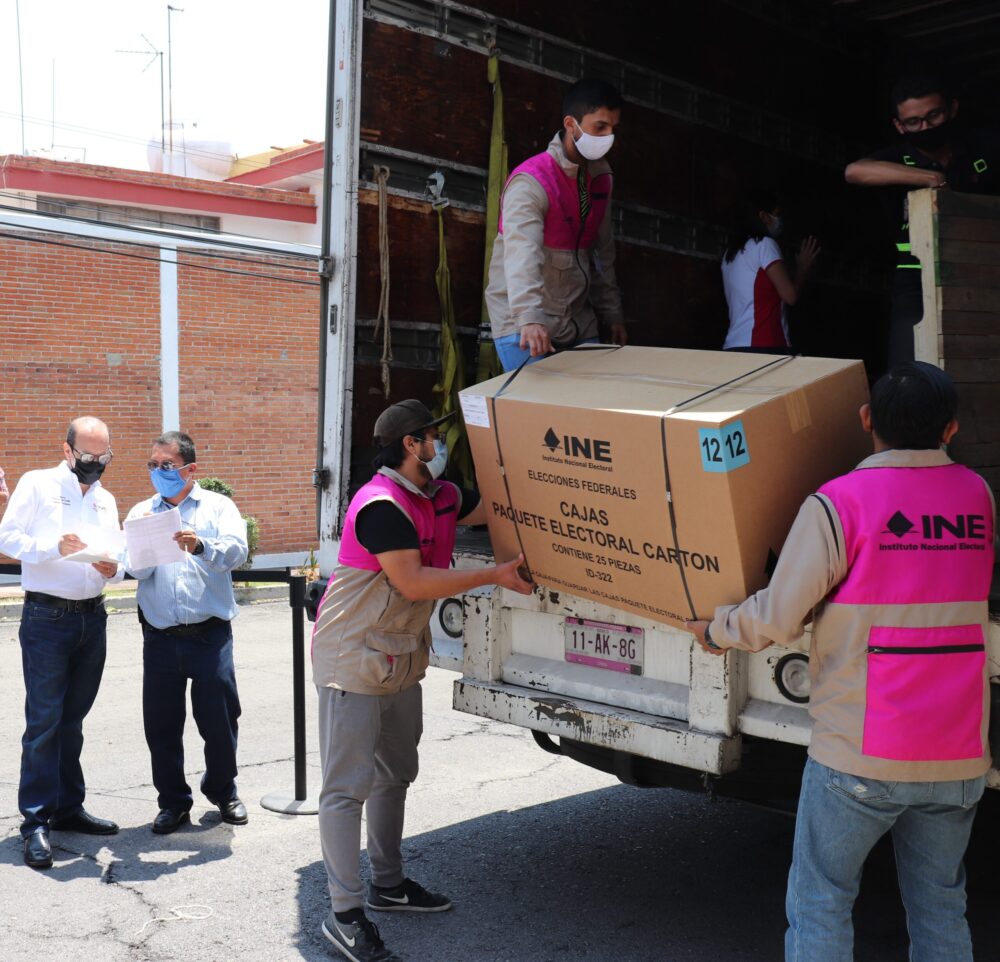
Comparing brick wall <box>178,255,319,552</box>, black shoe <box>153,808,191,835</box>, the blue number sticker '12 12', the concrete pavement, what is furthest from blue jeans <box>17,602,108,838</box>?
brick wall <box>178,255,319,552</box>

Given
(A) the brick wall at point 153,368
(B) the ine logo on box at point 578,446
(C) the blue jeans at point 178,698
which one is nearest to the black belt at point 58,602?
(C) the blue jeans at point 178,698

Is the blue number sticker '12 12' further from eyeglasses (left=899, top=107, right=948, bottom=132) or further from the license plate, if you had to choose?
eyeglasses (left=899, top=107, right=948, bottom=132)

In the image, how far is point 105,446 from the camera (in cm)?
482

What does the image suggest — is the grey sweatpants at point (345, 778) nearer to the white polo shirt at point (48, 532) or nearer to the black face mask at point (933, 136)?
the white polo shirt at point (48, 532)

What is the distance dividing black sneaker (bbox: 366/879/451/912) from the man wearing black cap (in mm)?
338

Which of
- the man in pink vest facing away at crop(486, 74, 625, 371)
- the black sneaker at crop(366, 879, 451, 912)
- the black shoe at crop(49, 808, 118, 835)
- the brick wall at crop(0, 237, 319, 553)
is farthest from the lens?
the brick wall at crop(0, 237, 319, 553)

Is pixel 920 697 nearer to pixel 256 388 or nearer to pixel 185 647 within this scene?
pixel 185 647

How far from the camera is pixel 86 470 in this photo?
15.7ft

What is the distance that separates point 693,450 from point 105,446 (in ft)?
9.19

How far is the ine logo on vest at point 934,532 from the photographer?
8.34ft

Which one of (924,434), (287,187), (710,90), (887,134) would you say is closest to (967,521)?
(924,434)

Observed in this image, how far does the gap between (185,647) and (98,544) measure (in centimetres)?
52

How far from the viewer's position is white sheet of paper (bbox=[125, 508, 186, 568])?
4.54m

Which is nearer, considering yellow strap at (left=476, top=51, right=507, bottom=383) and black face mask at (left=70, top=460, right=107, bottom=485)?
yellow strap at (left=476, top=51, right=507, bottom=383)
